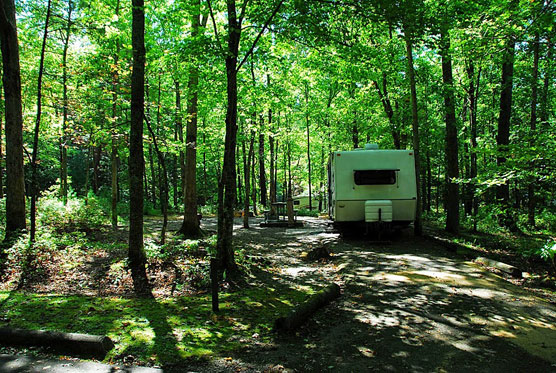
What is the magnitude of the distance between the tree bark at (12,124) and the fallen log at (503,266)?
36.6ft

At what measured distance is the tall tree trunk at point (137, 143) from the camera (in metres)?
7.14

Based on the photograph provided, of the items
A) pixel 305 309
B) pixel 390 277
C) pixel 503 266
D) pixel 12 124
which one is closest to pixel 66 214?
pixel 12 124

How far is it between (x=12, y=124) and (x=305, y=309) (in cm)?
857

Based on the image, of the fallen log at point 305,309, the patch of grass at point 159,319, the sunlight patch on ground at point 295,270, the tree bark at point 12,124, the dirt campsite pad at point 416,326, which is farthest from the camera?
the tree bark at point 12,124

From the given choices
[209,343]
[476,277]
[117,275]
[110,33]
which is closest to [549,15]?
[476,277]

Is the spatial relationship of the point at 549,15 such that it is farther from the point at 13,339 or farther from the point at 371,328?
the point at 13,339

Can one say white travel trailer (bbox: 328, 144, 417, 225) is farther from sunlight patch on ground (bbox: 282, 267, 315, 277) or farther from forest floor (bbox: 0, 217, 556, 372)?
sunlight patch on ground (bbox: 282, 267, 315, 277)

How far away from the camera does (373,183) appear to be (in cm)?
1172

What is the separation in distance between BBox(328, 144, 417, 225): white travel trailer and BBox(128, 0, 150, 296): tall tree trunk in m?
6.56

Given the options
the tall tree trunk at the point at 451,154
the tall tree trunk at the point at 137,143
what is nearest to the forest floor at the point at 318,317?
the tall tree trunk at the point at 137,143

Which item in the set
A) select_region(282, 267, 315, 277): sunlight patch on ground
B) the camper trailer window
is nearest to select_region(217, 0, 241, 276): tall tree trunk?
select_region(282, 267, 315, 277): sunlight patch on ground

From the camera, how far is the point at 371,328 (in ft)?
15.0

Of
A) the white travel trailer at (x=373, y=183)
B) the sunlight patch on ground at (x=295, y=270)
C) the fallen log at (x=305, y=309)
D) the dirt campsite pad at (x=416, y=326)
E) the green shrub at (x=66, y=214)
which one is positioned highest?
the white travel trailer at (x=373, y=183)

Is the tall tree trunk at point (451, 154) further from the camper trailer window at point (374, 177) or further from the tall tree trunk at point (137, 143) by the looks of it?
the tall tree trunk at point (137, 143)
